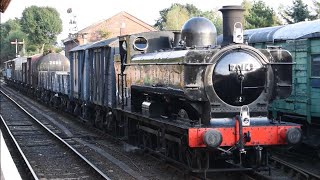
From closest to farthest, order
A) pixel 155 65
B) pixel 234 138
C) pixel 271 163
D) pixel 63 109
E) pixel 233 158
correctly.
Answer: pixel 234 138, pixel 233 158, pixel 155 65, pixel 271 163, pixel 63 109

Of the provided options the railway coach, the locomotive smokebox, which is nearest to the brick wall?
the railway coach

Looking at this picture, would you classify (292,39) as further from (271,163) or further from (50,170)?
(50,170)

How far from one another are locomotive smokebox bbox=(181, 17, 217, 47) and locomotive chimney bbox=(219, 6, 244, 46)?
1.91 ft

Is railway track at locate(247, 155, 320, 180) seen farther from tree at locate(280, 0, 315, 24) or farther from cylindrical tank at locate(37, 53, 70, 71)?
cylindrical tank at locate(37, 53, 70, 71)

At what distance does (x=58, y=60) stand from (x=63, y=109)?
30.2ft

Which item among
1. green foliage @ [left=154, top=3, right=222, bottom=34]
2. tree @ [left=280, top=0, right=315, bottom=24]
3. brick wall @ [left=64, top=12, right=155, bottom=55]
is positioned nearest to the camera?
tree @ [left=280, top=0, right=315, bottom=24]

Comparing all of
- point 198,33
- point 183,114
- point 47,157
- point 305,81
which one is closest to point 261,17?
point 305,81

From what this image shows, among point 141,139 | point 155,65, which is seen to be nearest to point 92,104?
point 141,139

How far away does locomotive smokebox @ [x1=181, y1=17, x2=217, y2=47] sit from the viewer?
380 inches

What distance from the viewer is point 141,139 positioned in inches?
483

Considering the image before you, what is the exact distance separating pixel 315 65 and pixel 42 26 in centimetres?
7207

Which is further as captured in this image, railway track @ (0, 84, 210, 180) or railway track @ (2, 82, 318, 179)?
railway track @ (0, 84, 210, 180)

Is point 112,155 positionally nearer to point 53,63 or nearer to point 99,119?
point 99,119

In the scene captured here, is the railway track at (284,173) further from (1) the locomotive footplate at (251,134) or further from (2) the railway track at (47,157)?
(2) the railway track at (47,157)
